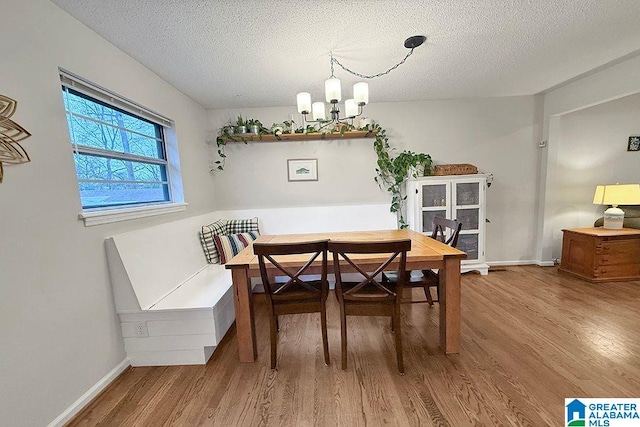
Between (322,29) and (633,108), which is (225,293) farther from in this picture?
(633,108)

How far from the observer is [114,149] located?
1.97 m

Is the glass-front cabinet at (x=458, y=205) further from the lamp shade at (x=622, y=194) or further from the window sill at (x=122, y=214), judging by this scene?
the window sill at (x=122, y=214)

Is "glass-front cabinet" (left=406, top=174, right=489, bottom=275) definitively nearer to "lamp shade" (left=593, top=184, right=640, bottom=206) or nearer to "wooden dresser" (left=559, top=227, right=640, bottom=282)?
"wooden dresser" (left=559, top=227, right=640, bottom=282)

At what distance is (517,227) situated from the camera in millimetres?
3518

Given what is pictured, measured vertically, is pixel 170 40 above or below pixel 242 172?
above

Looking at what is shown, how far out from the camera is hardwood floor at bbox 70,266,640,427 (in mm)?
1329

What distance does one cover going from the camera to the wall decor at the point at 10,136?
115 cm

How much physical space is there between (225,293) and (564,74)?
415 centimetres

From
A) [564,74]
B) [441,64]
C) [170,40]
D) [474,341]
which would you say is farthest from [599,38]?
[170,40]

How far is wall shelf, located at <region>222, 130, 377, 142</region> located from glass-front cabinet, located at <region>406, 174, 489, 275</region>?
0.93 m

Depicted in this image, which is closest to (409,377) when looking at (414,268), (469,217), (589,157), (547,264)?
(414,268)

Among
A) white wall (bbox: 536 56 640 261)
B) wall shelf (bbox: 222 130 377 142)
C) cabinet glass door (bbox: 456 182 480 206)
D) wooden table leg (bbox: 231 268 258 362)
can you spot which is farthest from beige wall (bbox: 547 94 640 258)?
wooden table leg (bbox: 231 268 258 362)

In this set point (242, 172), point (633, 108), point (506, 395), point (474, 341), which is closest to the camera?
point (506, 395)

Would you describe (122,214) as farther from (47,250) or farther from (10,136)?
(10,136)
